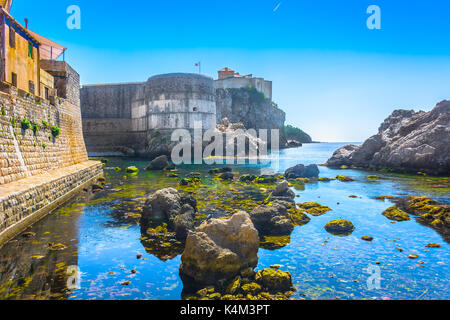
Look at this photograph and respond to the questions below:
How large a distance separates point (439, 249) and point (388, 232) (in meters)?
1.72

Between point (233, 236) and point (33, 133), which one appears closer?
point (233, 236)

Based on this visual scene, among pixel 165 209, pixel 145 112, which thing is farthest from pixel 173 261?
pixel 145 112

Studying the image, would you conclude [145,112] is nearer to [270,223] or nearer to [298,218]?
[298,218]

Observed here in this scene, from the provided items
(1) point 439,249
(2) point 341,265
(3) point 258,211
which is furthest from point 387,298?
(3) point 258,211

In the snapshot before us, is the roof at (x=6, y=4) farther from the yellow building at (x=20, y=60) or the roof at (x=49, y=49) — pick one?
the roof at (x=49, y=49)

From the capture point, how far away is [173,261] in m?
7.39

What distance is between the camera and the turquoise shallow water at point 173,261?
19.4ft

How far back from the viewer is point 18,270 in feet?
21.4

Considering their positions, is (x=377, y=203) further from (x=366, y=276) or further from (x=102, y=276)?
(x=102, y=276)

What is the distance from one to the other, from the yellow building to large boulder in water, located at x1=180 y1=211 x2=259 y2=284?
462 inches

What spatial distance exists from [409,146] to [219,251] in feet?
89.0

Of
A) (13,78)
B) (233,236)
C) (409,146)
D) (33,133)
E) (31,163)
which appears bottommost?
(233,236)

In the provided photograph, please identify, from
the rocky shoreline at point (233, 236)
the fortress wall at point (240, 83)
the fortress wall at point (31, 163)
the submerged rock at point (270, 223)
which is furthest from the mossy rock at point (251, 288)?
the fortress wall at point (240, 83)

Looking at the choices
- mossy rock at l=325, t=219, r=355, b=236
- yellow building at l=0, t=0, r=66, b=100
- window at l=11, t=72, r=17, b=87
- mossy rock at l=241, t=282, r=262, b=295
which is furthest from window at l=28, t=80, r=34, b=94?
mossy rock at l=241, t=282, r=262, b=295
